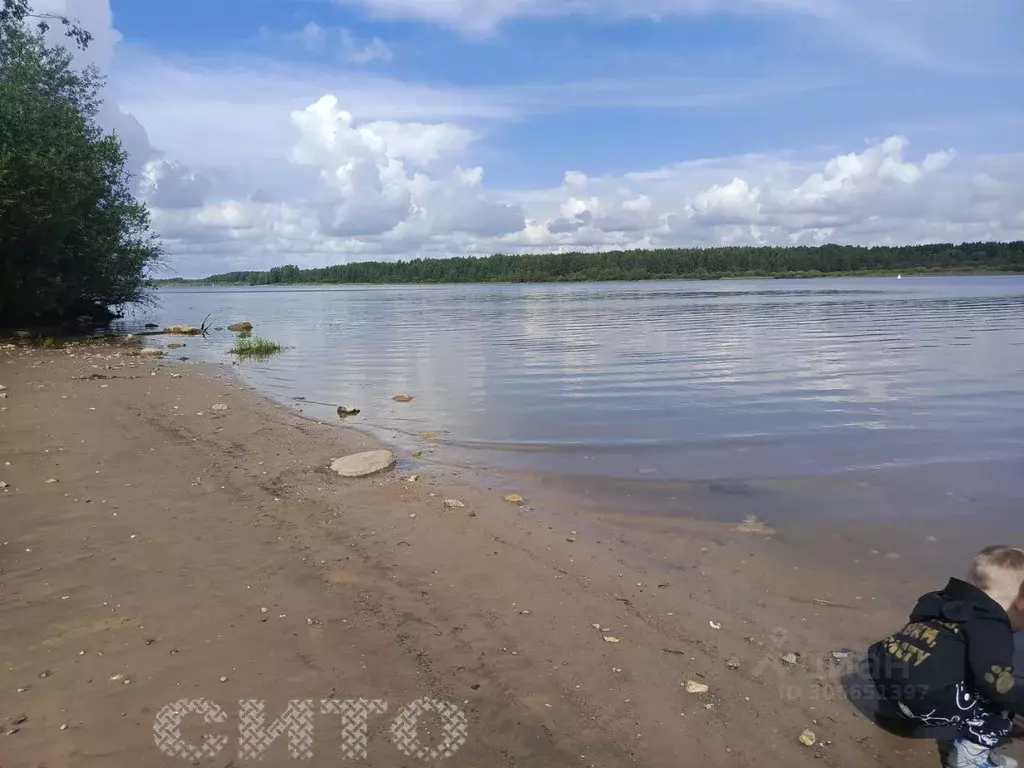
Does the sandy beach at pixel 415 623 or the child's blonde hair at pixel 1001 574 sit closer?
the child's blonde hair at pixel 1001 574

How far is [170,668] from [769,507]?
6.52m

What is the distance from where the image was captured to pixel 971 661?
3682mm

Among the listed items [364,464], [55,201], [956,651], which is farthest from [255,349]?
[956,651]

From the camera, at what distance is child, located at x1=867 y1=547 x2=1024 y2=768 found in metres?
3.65

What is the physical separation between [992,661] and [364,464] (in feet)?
24.6

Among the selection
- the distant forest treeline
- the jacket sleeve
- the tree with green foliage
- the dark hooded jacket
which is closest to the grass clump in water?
the tree with green foliage

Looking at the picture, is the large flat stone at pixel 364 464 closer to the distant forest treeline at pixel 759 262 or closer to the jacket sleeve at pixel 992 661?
the jacket sleeve at pixel 992 661

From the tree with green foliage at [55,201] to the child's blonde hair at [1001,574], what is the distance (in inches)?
933

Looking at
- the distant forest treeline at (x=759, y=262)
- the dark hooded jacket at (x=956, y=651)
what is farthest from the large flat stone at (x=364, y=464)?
the distant forest treeline at (x=759, y=262)

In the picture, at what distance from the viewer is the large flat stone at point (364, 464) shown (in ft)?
30.7

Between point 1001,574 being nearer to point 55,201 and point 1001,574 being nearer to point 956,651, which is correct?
point 956,651

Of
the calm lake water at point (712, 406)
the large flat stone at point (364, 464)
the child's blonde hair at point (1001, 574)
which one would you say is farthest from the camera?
the calm lake water at point (712, 406)

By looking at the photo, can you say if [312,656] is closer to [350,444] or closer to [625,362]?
[350,444]

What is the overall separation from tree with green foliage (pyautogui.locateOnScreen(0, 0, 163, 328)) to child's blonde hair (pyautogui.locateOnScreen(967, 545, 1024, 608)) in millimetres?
23702
